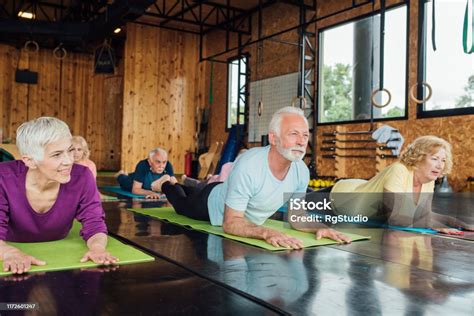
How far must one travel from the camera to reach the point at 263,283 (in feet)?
4.77

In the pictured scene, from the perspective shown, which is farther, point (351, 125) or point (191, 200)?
point (351, 125)

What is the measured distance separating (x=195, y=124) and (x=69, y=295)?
9448mm

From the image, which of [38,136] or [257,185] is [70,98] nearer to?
[257,185]

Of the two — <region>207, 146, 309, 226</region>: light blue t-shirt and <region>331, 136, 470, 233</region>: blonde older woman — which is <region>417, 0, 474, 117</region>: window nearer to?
<region>331, 136, 470, 233</region>: blonde older woman

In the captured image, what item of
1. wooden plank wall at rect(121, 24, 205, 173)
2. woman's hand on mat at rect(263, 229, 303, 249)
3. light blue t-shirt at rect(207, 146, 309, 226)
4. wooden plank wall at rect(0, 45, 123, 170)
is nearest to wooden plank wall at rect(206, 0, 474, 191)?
wooden plank wall at rect(121, 24, 205, 173)

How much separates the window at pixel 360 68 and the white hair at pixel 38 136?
4746 mm

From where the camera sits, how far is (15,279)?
141 cm

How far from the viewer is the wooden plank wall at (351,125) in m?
5.35

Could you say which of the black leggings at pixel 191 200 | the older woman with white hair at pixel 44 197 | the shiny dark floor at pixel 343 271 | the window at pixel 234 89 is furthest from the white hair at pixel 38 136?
the window at pixel 234 89

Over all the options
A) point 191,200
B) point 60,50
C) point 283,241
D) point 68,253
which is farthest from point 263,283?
point 60,50

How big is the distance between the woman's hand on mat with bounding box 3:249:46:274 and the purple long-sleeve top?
0.58 ft

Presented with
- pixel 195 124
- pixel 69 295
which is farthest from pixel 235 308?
pixel 195 124

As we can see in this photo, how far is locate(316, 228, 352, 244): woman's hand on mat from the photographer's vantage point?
221 cm

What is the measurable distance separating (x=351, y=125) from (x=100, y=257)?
5.69 m
